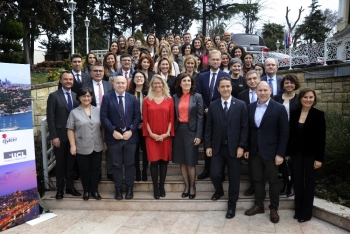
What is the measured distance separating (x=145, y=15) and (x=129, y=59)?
81.8 ft

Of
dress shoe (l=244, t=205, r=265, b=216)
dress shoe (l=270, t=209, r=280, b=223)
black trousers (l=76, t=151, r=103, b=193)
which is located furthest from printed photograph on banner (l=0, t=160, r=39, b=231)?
dress shoe (l=270, t=209, r=280, b=223)

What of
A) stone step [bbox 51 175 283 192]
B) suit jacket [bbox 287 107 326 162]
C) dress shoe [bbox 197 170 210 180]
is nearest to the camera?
suit jacket [bbox 287 107 326 162]

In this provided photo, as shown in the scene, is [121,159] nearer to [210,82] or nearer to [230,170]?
[230,170]

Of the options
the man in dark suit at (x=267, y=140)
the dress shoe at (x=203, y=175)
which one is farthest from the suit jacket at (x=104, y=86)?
the man in dark suit at (x=267, y=140)

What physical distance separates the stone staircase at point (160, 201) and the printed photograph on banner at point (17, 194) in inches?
19.1

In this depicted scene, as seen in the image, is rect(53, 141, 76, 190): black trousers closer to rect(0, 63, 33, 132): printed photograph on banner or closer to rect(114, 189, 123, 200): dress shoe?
rect(0, 63, 33, 132): printed photograph on banner

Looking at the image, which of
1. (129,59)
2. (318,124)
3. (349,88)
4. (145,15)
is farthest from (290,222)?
(145,15)

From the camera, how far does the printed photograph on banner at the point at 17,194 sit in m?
3.80

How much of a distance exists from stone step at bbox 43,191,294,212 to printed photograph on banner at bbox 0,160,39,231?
0.48m

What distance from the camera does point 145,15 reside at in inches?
1127

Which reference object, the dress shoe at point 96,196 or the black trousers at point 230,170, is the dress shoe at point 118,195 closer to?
the dress shoe at point 96,196

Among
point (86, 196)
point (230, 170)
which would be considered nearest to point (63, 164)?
point (86, 196)

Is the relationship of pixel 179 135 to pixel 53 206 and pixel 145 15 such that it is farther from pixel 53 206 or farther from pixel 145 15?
pixel 145 15

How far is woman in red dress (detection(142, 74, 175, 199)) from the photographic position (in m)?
4.27
